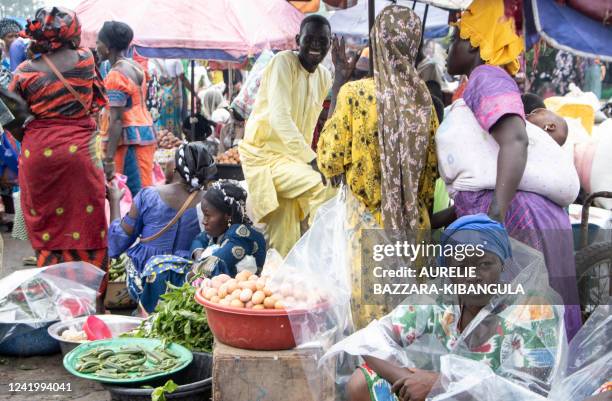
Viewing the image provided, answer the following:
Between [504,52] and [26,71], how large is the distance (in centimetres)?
292

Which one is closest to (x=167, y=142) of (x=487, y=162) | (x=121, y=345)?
(x=121, y=345)

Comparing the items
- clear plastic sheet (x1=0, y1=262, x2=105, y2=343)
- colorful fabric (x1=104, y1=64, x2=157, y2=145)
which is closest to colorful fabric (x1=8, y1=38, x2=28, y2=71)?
colorful fabric (x1=104, y1=64, x2=157, y2=145)

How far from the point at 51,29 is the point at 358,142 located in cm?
227

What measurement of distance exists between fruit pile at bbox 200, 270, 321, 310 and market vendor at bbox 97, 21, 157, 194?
3.09m

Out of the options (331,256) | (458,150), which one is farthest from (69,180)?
(458,150)

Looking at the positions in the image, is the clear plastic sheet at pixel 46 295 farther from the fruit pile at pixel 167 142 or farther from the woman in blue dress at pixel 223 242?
the fruit pile at pixel 167 142

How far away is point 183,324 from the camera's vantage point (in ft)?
12.0

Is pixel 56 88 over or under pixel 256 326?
over

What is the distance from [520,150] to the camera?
3037 millimetres

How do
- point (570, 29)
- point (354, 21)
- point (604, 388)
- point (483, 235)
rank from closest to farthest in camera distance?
point (604, 388) → point (483, 235) → point (570, 29) → point (354, 21)

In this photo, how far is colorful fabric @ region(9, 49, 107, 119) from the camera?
437 cm

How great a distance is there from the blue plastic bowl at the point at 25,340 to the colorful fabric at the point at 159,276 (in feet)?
1.93

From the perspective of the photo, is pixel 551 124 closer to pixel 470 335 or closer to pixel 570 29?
pixel 570 29

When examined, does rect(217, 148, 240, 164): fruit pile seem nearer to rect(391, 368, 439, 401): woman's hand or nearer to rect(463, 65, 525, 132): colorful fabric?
rect(463, 65, 525, 132): colorful fabric
